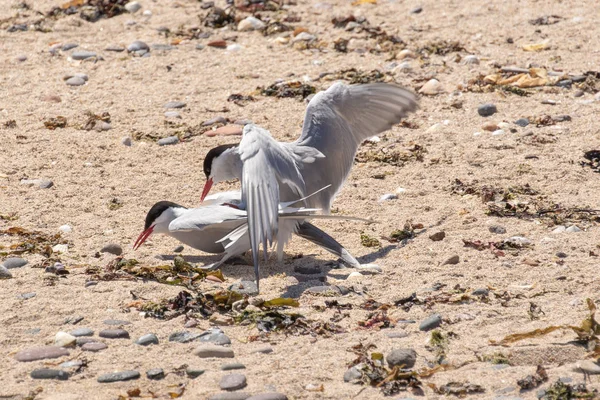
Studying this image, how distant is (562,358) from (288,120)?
345 centimetres

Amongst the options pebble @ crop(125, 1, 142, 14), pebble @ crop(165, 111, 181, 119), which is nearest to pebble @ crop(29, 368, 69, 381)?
pebble @ crop(165, 111, 181, 119)

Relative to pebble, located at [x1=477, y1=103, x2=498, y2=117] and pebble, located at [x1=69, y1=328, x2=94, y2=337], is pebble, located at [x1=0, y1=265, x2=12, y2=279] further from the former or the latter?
pebble, located at [x1=477, y1=103, x2=498, y2=117]

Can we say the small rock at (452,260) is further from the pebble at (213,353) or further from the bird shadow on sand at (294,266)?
the pebble at (213,353)

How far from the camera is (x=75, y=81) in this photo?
7195 mm

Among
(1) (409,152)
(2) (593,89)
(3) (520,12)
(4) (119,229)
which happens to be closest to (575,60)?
(2) (593,89)

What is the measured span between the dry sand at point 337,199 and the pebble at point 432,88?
0.06 m

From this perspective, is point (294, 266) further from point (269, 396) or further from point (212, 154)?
point (269, 396)

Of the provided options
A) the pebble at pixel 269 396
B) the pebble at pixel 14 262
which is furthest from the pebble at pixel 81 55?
the pebble at pixel 269 396

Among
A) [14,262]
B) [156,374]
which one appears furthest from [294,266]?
[156,374]

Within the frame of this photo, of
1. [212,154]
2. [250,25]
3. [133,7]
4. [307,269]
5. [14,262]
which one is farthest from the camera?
[133,7]

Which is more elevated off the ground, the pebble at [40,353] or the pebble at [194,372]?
the pebble at [40,353]

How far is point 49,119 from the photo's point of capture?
6.56 m

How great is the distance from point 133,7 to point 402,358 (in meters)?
5.97

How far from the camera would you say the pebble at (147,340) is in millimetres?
3669
